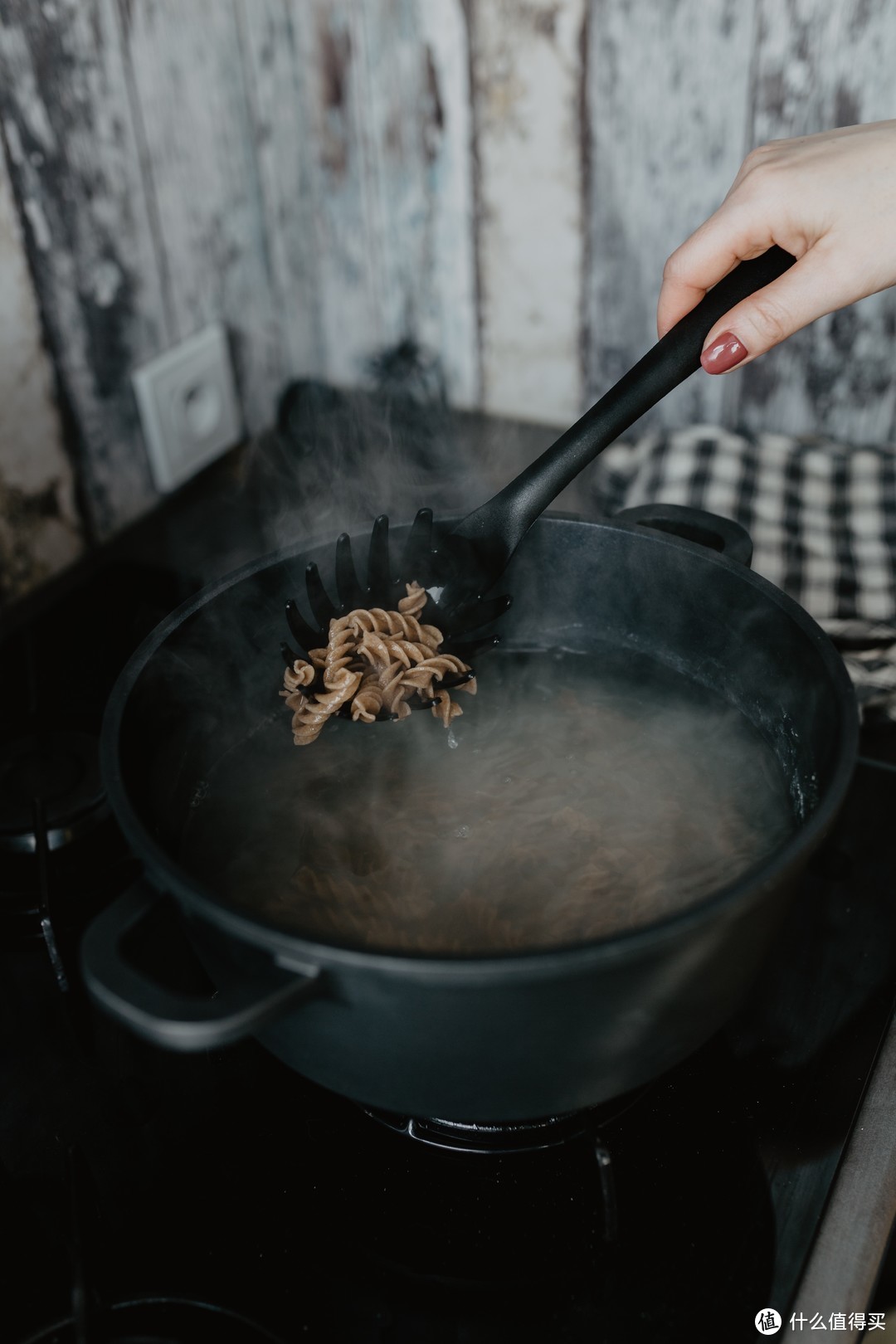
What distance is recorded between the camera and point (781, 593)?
999mm

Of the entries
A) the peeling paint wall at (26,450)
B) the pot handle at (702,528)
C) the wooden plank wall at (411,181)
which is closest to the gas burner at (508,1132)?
the pot handle at (702,528)

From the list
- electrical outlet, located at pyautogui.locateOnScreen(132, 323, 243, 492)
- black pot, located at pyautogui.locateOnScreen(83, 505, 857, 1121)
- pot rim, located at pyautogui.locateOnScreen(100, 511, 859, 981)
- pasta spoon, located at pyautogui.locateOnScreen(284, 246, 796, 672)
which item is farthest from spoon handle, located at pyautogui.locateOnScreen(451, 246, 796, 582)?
electrical outlet, located at pyautogui.locateOnScreen(132, 323, 243, 492)

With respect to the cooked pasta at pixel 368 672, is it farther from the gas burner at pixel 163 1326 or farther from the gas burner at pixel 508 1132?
the gas burner at pixel 163 1326

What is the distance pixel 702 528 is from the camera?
1189mm

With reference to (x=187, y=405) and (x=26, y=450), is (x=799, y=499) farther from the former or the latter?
(x=26, y=450)

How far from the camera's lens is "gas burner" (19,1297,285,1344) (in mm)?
863

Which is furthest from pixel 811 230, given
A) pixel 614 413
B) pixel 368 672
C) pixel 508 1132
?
pixel 508 1132

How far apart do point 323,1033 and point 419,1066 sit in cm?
7

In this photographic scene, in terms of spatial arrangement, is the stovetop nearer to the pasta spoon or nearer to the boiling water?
the boiling water

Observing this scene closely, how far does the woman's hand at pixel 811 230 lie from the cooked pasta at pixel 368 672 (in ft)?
1.34

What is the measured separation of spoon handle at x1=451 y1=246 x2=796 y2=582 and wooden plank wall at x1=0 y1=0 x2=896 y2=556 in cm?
68

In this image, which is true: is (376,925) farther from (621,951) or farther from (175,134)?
(175,134)

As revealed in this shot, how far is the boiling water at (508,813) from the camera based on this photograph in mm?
963

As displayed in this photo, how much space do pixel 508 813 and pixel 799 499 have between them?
99 cm
